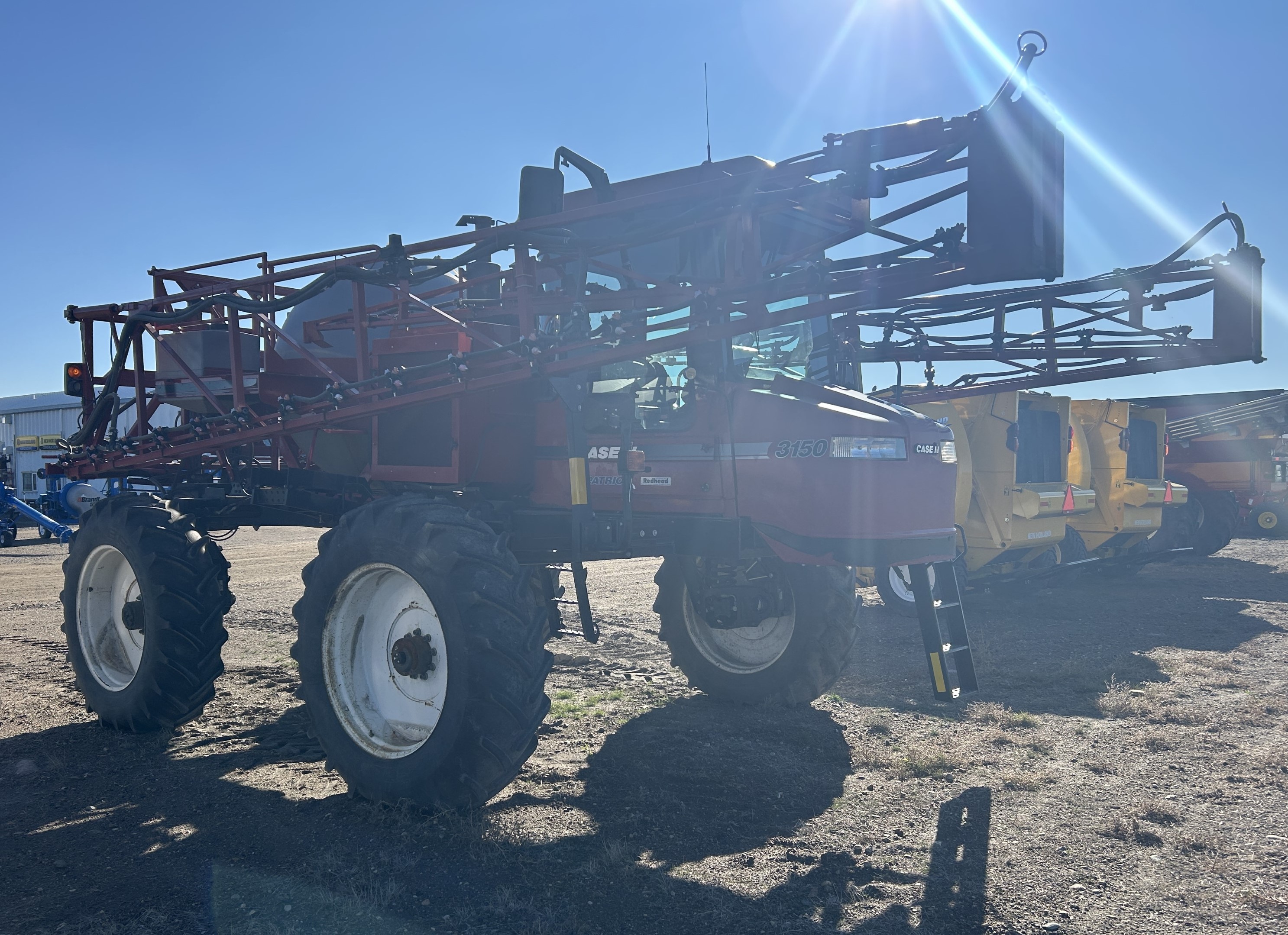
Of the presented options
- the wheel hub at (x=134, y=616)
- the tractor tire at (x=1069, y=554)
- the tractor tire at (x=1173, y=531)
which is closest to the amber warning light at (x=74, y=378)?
the wheel hub at (x=134, y=616)

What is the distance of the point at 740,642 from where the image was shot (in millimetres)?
6566

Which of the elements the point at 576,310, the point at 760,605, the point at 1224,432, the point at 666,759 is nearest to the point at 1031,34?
the point at 576,310

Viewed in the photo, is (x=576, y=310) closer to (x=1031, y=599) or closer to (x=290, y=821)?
(x=290, y=821)

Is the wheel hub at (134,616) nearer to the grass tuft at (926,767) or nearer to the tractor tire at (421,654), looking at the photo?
the tractor tire at (421,654)

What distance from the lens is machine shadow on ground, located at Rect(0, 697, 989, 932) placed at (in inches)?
136

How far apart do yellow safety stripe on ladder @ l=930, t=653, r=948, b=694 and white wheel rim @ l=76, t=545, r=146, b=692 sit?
16.5 ft

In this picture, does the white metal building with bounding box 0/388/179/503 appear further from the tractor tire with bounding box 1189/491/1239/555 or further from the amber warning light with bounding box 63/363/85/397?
the tractor tire with bounding box 1189/491/1239/555

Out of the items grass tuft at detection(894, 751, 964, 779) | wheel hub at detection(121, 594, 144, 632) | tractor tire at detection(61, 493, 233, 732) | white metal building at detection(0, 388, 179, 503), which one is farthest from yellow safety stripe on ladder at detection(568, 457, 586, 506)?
white metal building at detection(0, 388, 179, 503)

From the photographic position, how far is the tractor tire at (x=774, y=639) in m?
6.02

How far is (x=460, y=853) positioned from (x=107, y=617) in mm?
3872

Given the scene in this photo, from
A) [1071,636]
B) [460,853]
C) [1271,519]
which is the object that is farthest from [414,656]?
[1271,519]

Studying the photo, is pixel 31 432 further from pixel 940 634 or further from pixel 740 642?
pixel 940 634

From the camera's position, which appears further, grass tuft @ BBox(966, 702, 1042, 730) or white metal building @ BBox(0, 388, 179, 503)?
white metal building @ BBox(0, 388, 179, 503)

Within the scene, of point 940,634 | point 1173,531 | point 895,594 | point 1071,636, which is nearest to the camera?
point 940,634
